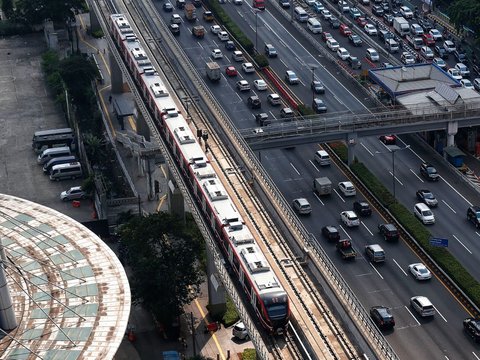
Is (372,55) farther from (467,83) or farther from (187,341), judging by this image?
(187,341)

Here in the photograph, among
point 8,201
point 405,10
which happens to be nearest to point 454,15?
point 405,10

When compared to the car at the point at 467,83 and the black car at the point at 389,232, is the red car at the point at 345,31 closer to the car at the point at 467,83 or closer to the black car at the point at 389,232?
the car at the point at 467,83

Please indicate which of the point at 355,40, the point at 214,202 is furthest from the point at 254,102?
the point at 214,202

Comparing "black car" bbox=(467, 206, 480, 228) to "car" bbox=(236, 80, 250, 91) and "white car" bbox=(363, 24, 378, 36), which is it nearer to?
"car" bbox=(236, 80, 250, 91)

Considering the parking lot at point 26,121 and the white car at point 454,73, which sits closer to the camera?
A: the parking lot at point 26,121

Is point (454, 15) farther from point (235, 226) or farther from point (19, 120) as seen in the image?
point (235, 226)

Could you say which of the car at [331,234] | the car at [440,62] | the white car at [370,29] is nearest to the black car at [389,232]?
the car at [331,234]

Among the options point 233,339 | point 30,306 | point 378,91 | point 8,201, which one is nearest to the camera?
point 30,306
